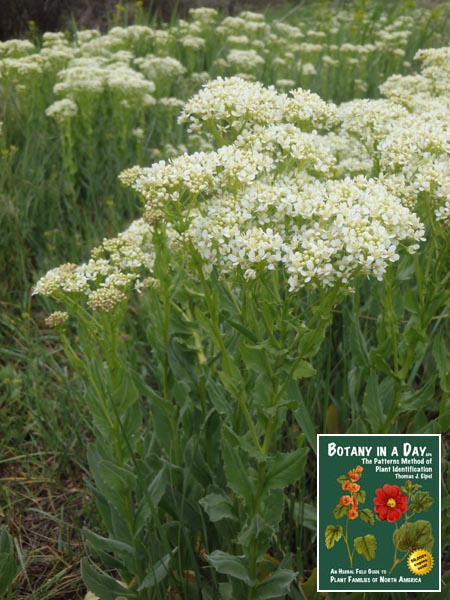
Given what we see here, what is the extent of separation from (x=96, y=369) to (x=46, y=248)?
7.42ft

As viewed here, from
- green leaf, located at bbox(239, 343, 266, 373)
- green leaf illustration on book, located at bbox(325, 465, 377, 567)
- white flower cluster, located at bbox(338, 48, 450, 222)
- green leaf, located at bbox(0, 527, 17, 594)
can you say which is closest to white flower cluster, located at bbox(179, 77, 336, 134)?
white flower cluster, located at bbox(338, 48, 450, 222)

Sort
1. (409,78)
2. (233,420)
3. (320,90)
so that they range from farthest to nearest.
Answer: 1. (320,90)
2. (409,78)
3. (233,420)

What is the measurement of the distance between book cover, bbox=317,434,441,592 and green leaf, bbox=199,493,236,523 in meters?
0.26

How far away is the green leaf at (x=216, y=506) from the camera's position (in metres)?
1.79

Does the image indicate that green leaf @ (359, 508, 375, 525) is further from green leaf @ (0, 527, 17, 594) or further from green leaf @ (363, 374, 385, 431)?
green leaf @ (0, 527, 17, 594)

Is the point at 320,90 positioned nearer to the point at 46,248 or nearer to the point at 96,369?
the point at 46,248

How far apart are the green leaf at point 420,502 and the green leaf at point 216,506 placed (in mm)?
444

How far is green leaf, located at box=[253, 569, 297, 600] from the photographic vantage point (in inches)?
70.3

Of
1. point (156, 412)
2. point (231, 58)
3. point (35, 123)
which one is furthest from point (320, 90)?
point (156, 412)

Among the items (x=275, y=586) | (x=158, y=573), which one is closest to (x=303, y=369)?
(x=275, y=586)

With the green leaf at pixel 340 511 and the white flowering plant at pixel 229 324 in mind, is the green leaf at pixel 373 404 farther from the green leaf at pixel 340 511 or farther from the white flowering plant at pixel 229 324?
the green leaf at pixel 340 511

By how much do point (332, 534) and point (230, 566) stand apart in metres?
0.29

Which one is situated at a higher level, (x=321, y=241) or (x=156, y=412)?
(x=321, y=241)

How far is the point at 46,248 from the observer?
13.3 feet
